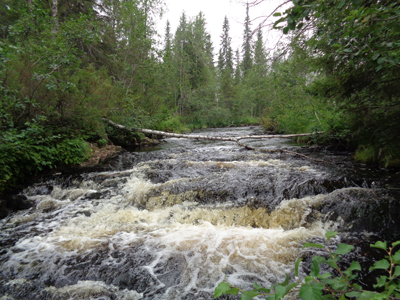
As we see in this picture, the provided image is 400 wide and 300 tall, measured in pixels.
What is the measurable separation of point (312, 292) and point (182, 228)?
2.82 meters

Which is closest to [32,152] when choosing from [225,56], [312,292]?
[312,292]

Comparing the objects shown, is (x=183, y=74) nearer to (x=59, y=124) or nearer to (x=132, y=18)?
(x=132, y=18)

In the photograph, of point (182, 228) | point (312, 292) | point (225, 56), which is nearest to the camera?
point (312, 292)

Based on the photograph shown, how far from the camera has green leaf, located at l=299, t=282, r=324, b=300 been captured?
0.95 metres

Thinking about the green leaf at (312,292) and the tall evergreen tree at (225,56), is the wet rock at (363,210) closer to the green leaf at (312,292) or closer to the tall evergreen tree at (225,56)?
the green leaf at (312,292)

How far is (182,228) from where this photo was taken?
11.7 ft

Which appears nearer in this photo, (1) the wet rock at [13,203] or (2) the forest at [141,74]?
(2) the forest at [141,74]

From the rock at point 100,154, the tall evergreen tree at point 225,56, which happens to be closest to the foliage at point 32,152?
the rock at point 100,154

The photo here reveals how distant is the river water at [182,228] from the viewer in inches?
96.3

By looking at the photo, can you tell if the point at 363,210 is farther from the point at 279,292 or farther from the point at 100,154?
the point at 100,154

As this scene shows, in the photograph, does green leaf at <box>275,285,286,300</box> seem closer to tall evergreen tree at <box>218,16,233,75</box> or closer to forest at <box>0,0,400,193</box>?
forest at <box>0,0,400,193</box>

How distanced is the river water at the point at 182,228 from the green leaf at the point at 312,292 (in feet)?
5.14

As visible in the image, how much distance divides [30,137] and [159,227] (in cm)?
474

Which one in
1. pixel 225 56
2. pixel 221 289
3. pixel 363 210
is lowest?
pixel 363 210
